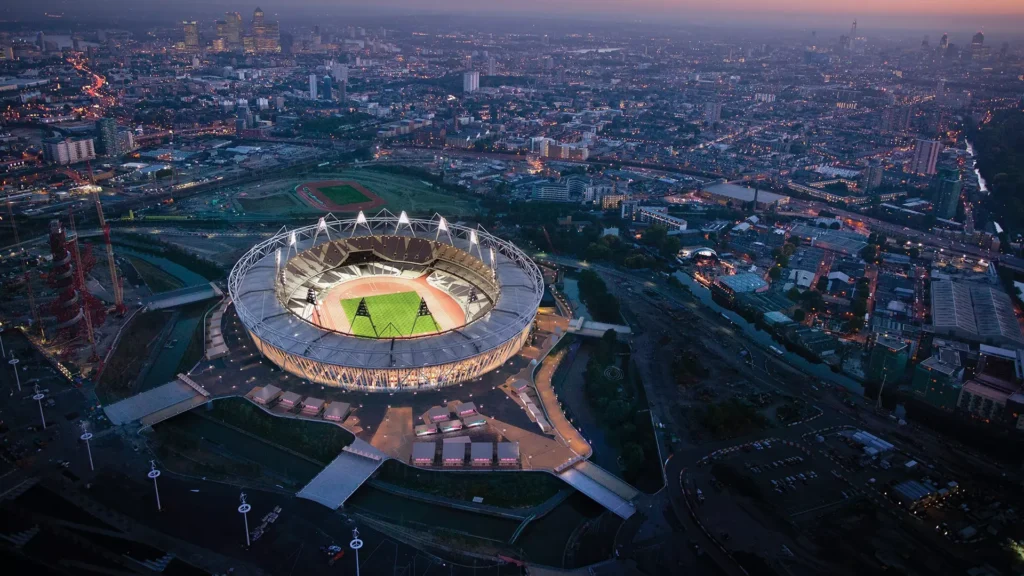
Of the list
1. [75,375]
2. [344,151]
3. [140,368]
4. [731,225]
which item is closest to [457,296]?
[140,368]

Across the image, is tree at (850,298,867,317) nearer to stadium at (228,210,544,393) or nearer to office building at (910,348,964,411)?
office building at (910,348,964,411)

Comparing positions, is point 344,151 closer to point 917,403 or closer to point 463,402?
point 463,402

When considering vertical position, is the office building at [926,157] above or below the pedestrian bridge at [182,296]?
above

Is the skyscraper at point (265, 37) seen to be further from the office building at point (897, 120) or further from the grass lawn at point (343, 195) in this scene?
the office building at point (897, 120)

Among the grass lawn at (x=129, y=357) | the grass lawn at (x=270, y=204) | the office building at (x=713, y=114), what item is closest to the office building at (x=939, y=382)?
the grass lawn at (x=129, y=357)

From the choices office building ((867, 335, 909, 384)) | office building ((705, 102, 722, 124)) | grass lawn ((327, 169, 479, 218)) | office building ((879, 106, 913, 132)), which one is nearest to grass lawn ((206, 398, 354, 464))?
office building ((867, 335, 909, 384))

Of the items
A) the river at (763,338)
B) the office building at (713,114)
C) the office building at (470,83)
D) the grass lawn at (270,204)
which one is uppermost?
the office building at (470,83)
